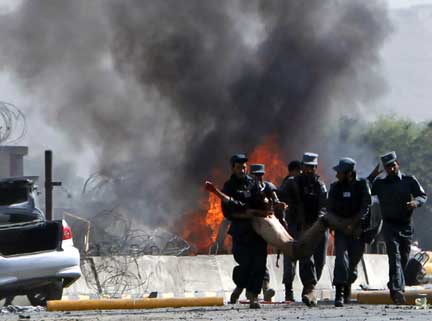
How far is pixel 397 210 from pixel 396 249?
0.47 m

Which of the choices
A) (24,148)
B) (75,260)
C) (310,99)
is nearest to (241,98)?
(310,99)

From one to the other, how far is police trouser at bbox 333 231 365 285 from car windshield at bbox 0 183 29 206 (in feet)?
14.9

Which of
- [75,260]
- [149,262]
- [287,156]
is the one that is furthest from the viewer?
[287,156]

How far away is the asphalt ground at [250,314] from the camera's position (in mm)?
13875

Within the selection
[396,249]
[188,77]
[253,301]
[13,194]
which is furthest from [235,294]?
[188,77]

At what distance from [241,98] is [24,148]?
10.0 m

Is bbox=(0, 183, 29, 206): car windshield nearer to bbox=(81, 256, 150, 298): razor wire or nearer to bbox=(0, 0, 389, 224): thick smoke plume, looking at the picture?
bbox=(81, 256, 150, 298): razor wire

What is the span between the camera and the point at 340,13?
47156 millimetres

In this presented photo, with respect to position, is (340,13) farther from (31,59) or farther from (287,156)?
(31,59)

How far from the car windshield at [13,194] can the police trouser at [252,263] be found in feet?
12.7

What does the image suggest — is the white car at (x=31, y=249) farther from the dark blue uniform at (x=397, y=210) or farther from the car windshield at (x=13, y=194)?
the dark blue uniform at (x=397, y=210)

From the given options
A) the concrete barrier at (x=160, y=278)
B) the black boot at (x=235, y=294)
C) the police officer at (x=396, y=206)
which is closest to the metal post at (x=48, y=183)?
the concrete barrier at (x=160, y=278)

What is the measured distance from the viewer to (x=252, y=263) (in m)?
16.3

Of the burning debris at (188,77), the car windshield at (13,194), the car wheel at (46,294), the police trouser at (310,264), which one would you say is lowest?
the car wheel at (46,294)
